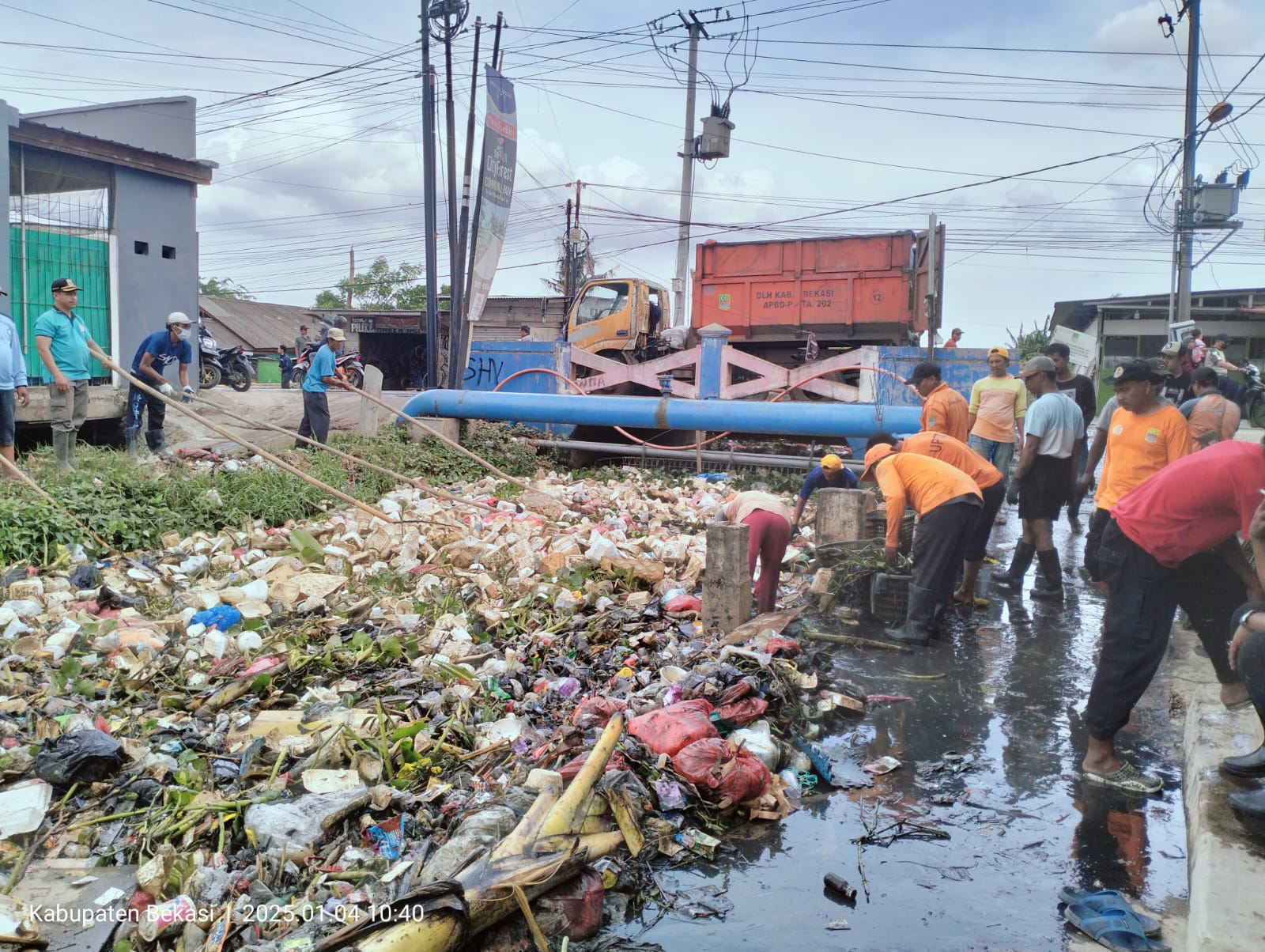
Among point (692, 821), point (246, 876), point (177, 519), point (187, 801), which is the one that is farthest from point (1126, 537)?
point (177, 519)

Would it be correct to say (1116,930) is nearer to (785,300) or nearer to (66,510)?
(66,510)

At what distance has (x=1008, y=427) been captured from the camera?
284 inches

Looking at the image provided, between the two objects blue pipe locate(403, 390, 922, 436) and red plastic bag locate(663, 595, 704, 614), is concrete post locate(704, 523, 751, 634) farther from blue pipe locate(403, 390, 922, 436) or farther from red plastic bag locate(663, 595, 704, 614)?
blue pipe locate(403, 390, 922, 436)

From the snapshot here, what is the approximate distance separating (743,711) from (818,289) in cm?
1068

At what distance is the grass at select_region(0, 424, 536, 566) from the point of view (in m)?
6.36

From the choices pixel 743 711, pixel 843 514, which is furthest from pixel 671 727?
pixel 843 514

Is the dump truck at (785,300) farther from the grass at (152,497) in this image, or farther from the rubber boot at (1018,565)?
the rubber boot at (1018,565)

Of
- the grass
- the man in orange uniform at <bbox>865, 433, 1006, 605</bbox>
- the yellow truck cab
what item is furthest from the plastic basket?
the yellow truck cab

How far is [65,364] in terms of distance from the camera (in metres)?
8.13

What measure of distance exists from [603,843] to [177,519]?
5.63 meters

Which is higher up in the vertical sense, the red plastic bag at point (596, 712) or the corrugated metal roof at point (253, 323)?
the corrugated metal roof at point (253, 323)

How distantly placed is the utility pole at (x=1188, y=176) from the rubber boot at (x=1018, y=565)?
1419 cm

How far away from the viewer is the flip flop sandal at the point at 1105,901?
2618 millimetres

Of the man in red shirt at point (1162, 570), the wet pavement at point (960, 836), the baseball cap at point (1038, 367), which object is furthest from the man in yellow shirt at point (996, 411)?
the man in red shirt at point (1162, 570)
